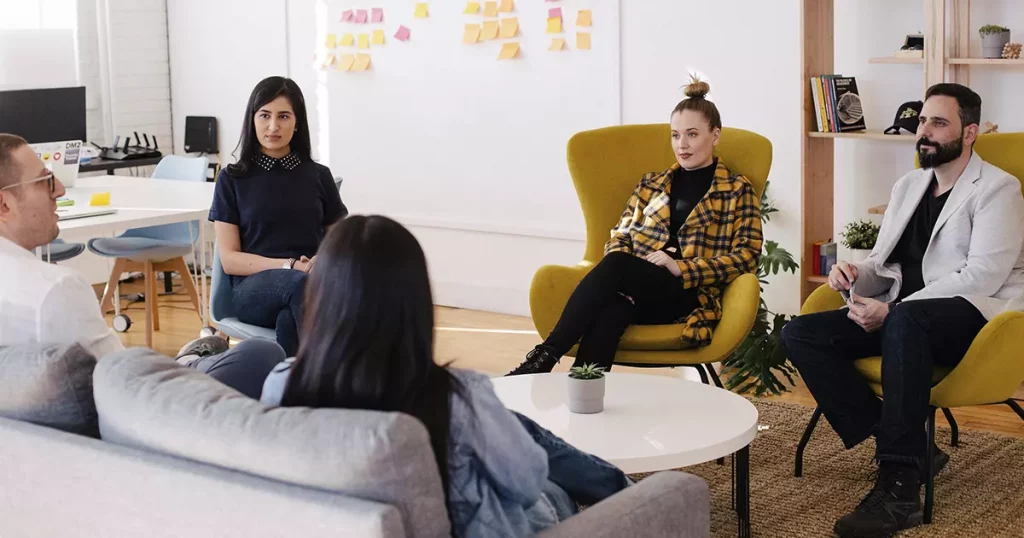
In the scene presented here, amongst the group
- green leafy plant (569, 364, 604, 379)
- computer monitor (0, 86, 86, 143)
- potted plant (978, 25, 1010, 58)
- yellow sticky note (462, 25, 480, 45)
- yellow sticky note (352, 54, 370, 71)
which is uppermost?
yellow sticky note (462, 25, 480, 45)

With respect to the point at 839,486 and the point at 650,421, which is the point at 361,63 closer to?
the point at 839,486

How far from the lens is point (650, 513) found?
6.15ft

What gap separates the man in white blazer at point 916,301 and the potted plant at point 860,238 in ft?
2.74

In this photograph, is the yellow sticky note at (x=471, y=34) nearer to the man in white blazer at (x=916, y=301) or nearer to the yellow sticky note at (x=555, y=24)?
Answer: the yellow sticky note at (x=555, y=24)

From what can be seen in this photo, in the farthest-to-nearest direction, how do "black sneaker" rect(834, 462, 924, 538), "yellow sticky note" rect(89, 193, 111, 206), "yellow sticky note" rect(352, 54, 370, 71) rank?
"yellow sticky note" rect(352, 54, 370, 71)
"yellow sticky note" rect(89, 193, 111, 206)
"black sneaker" rect(834, 462, 924, 538)

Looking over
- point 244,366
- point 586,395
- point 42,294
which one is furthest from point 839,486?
point 42,294

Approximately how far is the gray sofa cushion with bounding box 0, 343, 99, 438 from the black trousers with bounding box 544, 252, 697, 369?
1.78 metres

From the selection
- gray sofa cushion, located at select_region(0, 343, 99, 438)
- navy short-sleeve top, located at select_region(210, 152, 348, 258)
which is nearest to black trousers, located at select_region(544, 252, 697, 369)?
navy short-sleeve top, located at select_region(210, 152, 348, 258)

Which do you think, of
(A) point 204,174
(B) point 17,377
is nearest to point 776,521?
(B) point 17,377

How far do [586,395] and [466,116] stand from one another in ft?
10.5

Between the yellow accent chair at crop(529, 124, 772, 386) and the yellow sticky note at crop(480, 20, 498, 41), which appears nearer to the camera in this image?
the yellow accent chair at crop(529, 124, 772, 386)

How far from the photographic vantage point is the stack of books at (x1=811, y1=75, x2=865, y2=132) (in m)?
4.47

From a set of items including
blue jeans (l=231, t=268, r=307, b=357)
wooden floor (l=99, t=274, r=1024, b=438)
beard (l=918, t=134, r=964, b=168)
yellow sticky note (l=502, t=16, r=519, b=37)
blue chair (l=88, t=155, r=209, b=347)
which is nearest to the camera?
beard (l=918, t=134, r=964, b=168)

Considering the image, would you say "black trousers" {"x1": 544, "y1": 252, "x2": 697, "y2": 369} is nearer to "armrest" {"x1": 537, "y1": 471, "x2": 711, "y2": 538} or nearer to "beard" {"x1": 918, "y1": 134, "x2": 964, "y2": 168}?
"beard" {"x1": 918, "y1": 134, "x2": 964, "y2": 168}
